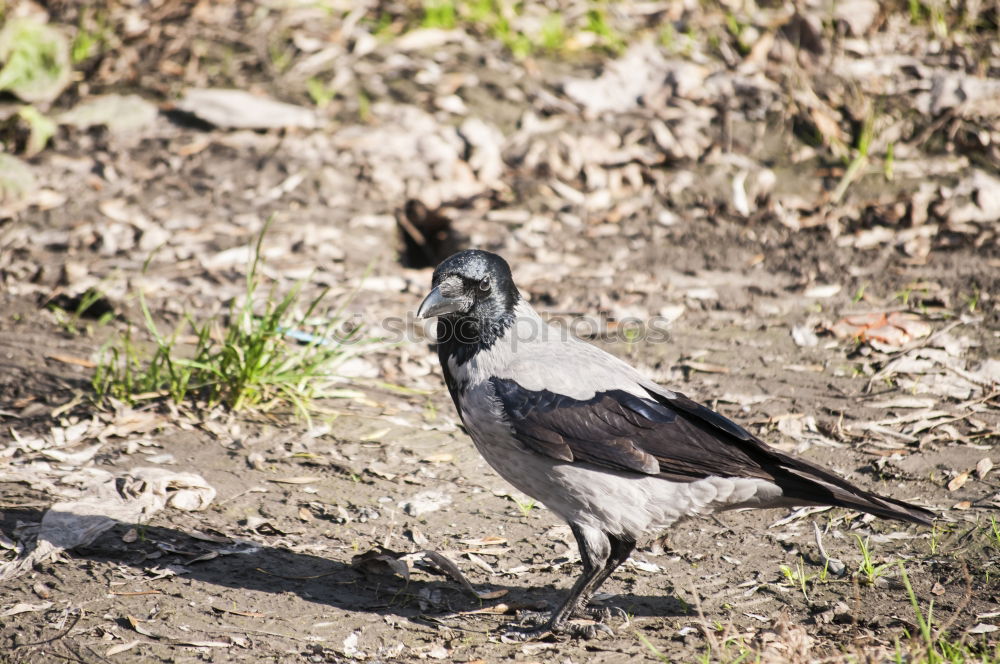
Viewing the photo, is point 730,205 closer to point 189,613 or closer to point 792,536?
point 792,536

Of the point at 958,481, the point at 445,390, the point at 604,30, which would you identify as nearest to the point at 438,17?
the point at 604,30

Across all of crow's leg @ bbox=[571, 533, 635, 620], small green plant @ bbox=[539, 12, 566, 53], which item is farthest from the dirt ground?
small green plant @ bbox=[539, 12, 566, 53]

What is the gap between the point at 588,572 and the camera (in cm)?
370

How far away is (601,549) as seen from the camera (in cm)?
366

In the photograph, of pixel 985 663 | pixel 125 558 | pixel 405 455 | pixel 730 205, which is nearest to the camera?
pixel 985 663

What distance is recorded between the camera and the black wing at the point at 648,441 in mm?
3553

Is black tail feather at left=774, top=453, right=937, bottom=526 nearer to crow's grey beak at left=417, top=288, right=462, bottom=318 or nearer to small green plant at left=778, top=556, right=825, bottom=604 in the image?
small green plant at left=778, top=556, right=825, bottom=604

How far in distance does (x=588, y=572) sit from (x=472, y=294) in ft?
4.03

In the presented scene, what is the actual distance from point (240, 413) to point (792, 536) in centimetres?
278

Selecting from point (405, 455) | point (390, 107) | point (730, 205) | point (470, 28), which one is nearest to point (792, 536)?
point (405, 455)

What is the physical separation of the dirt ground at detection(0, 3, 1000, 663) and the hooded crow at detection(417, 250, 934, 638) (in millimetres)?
374

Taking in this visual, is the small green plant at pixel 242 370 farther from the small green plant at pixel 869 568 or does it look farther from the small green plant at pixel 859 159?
the small green plant at pixel 859 159

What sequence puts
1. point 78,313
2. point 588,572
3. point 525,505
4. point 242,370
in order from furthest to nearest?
point 78,313, point 242,370, point 525,505, point 588,572

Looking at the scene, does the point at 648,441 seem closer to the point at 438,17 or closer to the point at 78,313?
the point at 78,313
